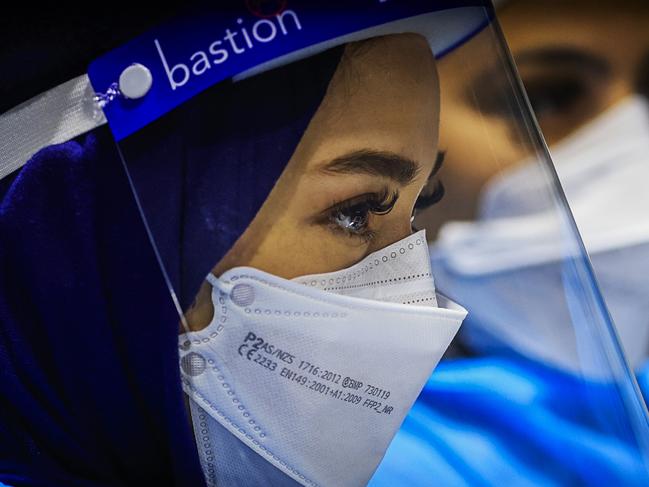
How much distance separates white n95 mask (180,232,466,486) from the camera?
662 mm

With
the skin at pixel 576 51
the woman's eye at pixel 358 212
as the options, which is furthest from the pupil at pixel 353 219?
the skin at pixel 576 51

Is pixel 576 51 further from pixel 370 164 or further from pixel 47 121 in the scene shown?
pixel 47 121

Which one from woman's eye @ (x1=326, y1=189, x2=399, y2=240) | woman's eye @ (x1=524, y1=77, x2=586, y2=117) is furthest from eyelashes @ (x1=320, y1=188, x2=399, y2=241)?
woman's eye @ (x1=524, y1=77, x2=586, y2=117)

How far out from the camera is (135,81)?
0.65m

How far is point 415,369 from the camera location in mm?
681

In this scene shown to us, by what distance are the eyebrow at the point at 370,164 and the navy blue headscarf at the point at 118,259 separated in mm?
44

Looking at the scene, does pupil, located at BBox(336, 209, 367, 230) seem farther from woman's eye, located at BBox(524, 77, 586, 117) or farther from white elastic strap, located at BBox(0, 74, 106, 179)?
woman's eye, located at BBox(524, 77, 586, 117)

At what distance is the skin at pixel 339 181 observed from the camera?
662mm

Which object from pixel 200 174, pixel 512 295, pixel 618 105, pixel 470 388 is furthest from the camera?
pixel 618 105

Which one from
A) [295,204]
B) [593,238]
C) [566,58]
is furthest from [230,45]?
[566,58]

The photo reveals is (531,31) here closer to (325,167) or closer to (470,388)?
(470,388)

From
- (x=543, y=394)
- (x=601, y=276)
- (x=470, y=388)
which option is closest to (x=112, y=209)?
(x=470, y=388)

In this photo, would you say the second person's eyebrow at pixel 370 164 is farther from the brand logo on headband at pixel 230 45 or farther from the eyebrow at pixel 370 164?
the brand logo on headband at pixel 230 45

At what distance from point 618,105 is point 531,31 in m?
0.35
